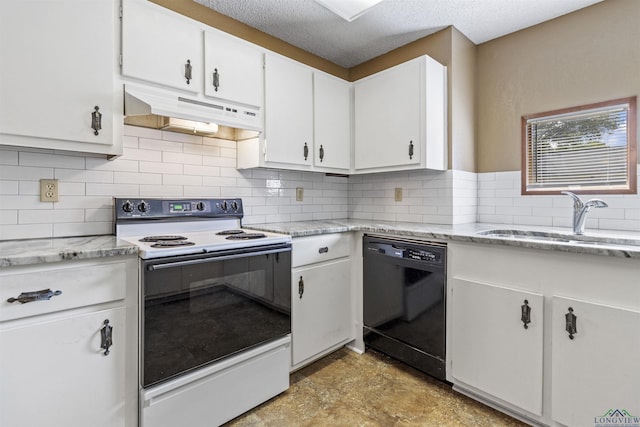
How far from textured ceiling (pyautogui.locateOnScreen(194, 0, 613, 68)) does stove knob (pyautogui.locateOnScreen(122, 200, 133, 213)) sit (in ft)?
4.50

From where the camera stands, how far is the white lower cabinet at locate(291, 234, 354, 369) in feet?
6.76

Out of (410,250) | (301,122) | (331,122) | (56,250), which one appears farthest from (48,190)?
(410,250)

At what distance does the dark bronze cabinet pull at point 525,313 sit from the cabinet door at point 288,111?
1.64 meters

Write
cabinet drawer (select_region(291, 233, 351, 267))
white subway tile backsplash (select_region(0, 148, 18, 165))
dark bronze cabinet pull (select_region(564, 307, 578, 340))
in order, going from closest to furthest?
dark bronze cabinet pull (select_region(564, 307, 578, 340)) < white subway tile backsplash (select_region(0, 148, 18, 165)) < cabinet drawer (select_region(291, 233, 351, 267))

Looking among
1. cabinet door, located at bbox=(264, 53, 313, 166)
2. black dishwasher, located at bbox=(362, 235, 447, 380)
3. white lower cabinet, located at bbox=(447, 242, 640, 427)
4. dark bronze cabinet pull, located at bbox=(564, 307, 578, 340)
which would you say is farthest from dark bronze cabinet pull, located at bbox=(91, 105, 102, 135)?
dark bronze cabinet pull, located at bbox=(564, 307, 578, 340)

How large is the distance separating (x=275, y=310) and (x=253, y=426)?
0.57 m

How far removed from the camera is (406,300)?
6.89ft

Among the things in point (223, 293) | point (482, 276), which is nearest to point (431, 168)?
point (482, 276)

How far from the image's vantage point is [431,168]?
2338mm

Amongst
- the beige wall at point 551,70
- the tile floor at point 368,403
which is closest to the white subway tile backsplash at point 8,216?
the tile floor at point 368,403

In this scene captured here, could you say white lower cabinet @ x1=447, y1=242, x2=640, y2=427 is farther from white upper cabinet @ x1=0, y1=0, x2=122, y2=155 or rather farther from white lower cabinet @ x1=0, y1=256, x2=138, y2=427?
white upper cabinet @ x1=0, y1=0, x2=122, y2=155

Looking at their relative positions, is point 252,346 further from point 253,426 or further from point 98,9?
point 98,9

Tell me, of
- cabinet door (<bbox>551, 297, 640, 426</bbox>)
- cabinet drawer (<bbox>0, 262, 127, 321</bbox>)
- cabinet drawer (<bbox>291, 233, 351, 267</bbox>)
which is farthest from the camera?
cabinet drawer (<bbox>291, 233, 351, 267</bbox>)

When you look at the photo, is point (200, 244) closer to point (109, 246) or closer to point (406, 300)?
point (109, 246)
